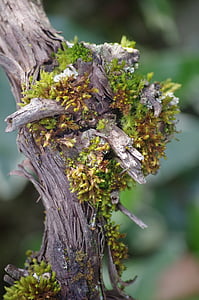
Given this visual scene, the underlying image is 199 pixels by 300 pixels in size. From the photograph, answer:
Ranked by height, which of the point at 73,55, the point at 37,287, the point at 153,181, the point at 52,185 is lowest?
the point at 37,287

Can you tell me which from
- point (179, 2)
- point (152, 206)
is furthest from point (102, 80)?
point (179, 2)

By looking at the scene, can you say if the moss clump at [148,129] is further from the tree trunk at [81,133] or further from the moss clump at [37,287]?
the moss clump at [37,287]

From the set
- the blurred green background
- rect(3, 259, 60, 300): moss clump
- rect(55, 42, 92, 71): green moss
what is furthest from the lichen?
the blurred green background

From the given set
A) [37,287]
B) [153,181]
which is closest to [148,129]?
[37,287]

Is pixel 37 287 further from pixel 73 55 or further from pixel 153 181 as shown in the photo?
pixel 153 181

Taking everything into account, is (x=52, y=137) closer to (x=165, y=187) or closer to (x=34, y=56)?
(x=34, y=56)

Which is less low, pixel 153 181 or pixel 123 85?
pixel 153 181

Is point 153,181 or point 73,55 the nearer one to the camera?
point 73,55
